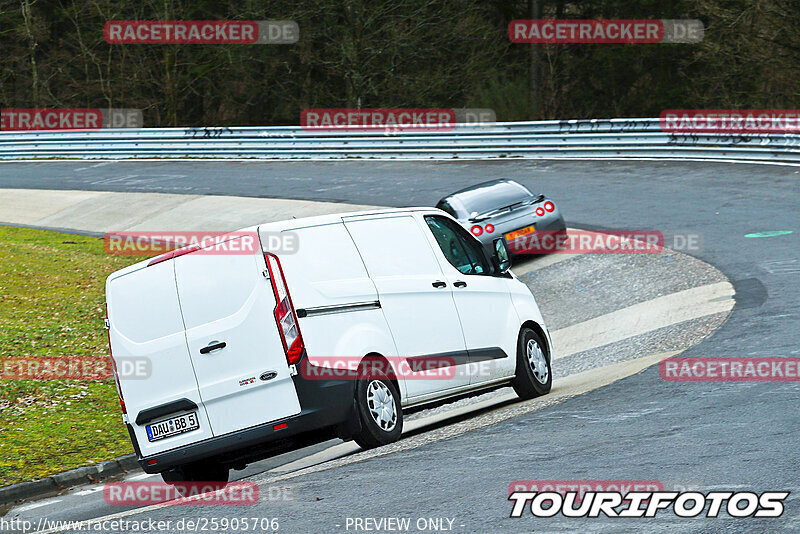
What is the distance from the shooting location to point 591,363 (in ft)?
40.7

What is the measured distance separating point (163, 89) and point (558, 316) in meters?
34.9

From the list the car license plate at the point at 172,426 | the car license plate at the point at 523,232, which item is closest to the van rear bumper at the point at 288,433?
the car license plate at the point at 172,426

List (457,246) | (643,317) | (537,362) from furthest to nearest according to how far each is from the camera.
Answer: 1. (643,317)
2. (537,362)
3. (457,246)

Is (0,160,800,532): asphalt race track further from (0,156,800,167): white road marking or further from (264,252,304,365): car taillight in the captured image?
(0,156,800,167): white road marking

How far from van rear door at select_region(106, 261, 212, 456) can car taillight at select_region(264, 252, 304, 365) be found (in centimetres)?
74

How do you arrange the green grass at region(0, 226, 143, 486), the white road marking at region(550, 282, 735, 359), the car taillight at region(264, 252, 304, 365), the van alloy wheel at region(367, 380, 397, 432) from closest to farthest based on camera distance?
the car taillight at region(264, 252, 304, 365), the van alloy wheel at region(367, 380, 397, 432), the green grass at region(0, 226, 143, 486), the white road marking at region(550, 282, 735, 359)

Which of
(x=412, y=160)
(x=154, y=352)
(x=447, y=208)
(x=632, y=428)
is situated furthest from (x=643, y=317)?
(x=412, y=160)

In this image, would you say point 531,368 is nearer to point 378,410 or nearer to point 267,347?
point 378,410

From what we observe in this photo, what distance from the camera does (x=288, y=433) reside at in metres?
7.79

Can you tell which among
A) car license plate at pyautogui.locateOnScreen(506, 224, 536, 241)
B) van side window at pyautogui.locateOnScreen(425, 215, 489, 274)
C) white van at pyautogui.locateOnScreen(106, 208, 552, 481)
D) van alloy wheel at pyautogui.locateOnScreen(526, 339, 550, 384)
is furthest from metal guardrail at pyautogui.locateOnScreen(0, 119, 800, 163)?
white van at pyautogui.locateOnScreen(106, 208, 552, 481)

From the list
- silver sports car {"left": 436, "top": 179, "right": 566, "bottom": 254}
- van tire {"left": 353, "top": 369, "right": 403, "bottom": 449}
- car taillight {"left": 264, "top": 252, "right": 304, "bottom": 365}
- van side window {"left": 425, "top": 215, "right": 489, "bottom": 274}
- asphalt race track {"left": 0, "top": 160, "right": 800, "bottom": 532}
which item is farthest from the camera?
silver sports car {"left": 436, "top": 179, "right": 566, "bottom": 254}

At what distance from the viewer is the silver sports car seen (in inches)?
Answer: 729

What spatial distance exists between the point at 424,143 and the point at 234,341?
23.0m

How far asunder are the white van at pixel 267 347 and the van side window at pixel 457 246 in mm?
923
